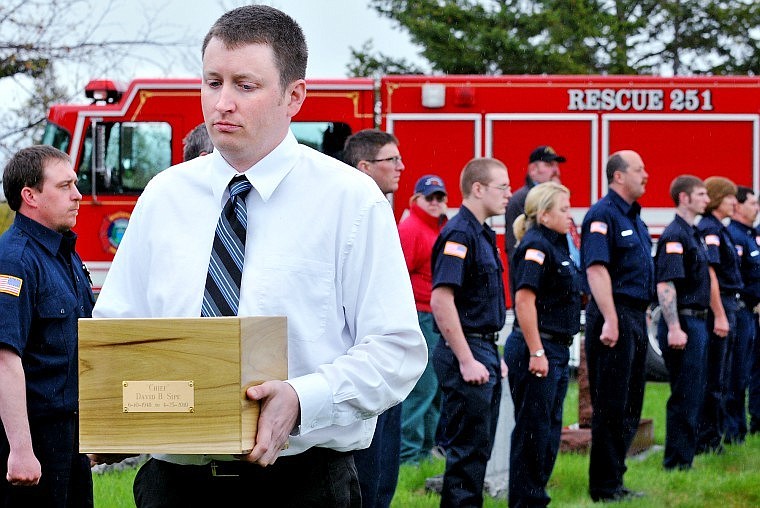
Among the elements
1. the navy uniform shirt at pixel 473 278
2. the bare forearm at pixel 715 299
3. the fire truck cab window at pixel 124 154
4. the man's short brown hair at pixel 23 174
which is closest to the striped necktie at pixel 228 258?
the man's short brown hair at pixel 23 174

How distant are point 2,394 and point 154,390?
1.80 meters

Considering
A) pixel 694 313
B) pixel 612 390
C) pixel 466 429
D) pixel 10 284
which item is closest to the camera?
pixel 10 284

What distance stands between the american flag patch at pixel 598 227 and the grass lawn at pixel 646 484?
171 cm

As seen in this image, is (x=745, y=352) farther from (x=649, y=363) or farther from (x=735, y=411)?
(x=649, y=363)

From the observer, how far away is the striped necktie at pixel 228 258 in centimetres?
268

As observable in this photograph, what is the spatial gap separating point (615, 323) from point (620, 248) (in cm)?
58

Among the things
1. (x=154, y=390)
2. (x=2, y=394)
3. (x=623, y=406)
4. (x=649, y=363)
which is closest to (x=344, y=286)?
(x=154, y=390)

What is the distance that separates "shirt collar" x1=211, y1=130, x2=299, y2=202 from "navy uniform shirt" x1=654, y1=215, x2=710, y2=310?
257 inches

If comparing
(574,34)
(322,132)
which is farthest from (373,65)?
(322,132)

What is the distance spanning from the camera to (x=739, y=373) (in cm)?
1096

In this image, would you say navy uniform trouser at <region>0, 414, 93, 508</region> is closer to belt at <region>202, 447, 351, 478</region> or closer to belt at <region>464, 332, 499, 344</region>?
belt at <region>202, 447, 351, 478</region>

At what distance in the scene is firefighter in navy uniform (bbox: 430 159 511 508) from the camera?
647 centimetres

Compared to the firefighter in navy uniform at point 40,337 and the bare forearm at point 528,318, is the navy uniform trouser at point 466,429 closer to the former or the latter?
the bare forearm at point 528,318

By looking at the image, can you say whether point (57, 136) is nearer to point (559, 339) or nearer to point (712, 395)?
point (712, 395)
